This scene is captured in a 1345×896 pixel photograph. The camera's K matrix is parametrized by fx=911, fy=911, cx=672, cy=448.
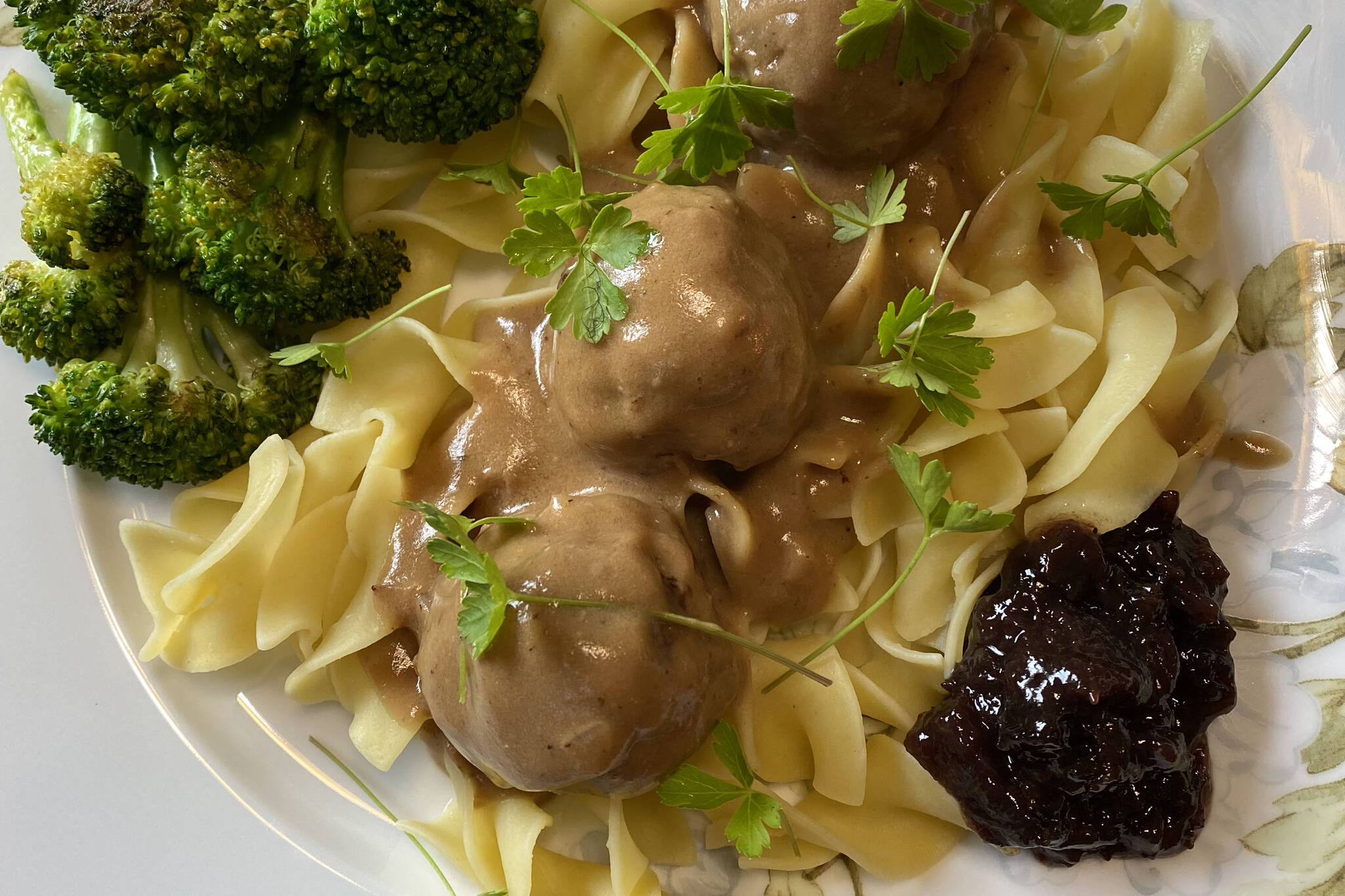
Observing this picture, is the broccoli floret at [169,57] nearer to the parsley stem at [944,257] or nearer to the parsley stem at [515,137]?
the parsley stem at [515,137]

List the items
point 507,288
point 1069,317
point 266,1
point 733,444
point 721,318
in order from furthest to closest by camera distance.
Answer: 1. point 507,288
2. point 1069,317
3. point 266,1
4. point 733,444
5. point 721,318

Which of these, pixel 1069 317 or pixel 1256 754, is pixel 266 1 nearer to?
pixel 1069 317

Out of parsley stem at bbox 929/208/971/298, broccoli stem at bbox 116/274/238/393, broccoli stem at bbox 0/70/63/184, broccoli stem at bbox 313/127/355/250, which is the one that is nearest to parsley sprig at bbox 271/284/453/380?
broccoli stem at bbox 116/274/238/393

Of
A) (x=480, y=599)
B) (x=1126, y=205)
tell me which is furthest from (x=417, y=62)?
(x=1126, y=205)

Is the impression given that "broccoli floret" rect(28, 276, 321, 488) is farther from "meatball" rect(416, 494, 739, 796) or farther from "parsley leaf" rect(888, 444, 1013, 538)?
"parsley leaf" rect(888, 444, 1013, 538)

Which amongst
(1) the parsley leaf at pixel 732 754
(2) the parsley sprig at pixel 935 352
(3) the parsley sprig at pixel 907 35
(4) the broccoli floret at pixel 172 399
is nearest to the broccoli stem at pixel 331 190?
(4) the broccoli floret at pixel 172 399

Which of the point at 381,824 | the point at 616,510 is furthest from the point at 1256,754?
the point at 381,824
